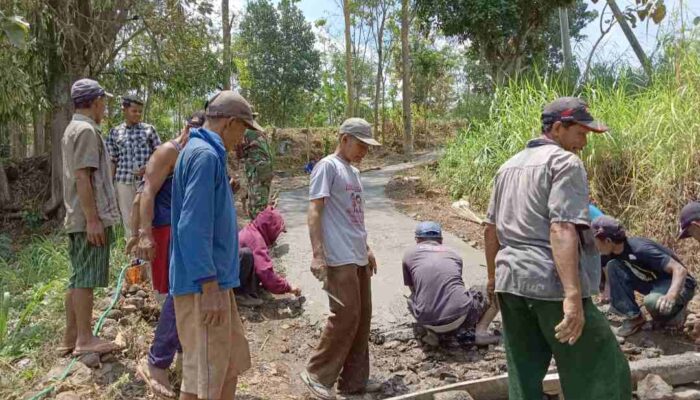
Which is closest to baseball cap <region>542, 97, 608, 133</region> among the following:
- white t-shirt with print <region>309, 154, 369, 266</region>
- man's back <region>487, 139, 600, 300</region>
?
man's back <region>487, 139, 600, 300</region>

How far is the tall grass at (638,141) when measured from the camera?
607cm

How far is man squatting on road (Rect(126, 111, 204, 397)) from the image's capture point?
333 centimetres

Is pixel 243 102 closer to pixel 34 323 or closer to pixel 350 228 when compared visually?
pixel 350 228

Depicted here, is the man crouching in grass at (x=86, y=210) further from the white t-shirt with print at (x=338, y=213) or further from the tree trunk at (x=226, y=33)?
the tree trunk at (x=226, y=33)

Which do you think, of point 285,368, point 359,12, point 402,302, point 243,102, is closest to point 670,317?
point 402,302

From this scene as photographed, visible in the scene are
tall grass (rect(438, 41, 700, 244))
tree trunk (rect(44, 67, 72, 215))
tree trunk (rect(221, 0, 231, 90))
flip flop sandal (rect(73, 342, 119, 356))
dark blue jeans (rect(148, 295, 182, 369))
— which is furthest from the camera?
tree trunk (rect(221, 0, 231, 90))

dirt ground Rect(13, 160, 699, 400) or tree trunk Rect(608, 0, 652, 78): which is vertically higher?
tree trunk Rect(608, 0, 652, 78)

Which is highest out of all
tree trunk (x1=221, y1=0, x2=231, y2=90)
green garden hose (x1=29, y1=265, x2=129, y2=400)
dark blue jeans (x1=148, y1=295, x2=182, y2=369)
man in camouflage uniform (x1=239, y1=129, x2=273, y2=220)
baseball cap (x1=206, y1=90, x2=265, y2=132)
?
tree trunk (x1=221, y1=0, x2=231, y2=90)

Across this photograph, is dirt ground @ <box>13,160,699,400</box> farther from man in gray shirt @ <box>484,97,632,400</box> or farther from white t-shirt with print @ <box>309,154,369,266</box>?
man in gray shirt @ <box>484,97,632,400</box>

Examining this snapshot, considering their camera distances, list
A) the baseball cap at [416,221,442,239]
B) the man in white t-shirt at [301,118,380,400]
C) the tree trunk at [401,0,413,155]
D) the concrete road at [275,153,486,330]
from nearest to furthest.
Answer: the man in white t-shirt at [301,118,380,400], the baseball cap at [416,221,442,239], the concrete road at [275,153,486,330], the tree trunk at [401,0,413,155]

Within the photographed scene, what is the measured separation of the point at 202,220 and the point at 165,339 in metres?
1.15

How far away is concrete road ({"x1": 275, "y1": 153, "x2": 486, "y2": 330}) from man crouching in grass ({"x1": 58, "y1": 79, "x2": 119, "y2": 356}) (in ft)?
6.50

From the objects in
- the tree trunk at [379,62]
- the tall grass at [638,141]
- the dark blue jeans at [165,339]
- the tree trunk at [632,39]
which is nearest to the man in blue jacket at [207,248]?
the dark blue jeans at [165,339]

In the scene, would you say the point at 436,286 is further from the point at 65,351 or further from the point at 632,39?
the point at 632,39
